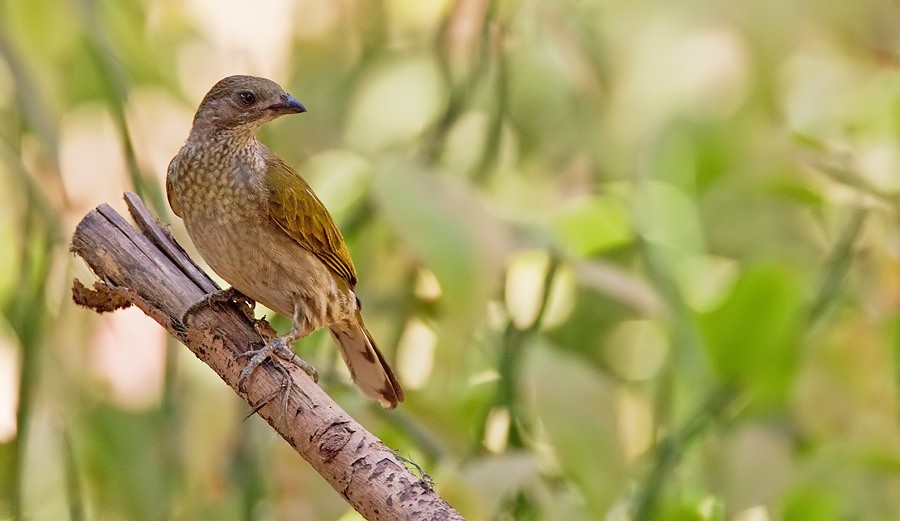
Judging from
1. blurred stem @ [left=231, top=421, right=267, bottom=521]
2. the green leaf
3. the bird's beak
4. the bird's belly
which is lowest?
the green leaf

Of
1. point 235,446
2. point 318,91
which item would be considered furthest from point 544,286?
point 318,91

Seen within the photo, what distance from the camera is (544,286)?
2.73m

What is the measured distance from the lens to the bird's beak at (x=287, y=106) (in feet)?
7.17

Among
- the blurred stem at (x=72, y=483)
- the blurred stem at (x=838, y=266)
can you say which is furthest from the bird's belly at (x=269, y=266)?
the blurred stem at (x=838, y=266)

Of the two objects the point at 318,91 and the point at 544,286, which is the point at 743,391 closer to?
the point at 544,286

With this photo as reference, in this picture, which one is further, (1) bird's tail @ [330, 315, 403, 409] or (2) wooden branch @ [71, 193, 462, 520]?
(1) bird's tail @ [330, 315, 403, 409]

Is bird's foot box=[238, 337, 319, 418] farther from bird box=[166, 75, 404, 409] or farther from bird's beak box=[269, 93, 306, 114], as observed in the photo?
Answer: bird's beak box=[269, 93, 306, 114]

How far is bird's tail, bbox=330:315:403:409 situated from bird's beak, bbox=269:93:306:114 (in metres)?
0.44

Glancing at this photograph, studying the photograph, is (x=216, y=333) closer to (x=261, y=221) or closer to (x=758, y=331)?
(x=261, y=221)

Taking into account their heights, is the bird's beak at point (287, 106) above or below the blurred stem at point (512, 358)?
above

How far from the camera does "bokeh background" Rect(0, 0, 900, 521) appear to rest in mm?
2635

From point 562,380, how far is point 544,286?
0.26m

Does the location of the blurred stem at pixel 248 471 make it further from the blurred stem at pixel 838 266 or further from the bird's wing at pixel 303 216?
the blurred stem at pixel 838 266

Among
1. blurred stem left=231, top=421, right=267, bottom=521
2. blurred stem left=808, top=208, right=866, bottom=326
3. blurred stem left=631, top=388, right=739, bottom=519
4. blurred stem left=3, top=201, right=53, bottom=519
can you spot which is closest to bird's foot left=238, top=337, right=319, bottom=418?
blurred stem left=231, top=421, right=267, bottom=521
